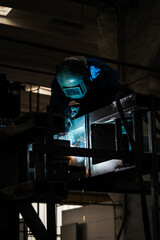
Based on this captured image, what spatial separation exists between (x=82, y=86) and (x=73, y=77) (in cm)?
9

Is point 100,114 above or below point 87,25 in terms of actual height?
below

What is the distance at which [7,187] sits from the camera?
92.4 inches

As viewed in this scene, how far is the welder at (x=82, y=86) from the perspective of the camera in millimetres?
2760

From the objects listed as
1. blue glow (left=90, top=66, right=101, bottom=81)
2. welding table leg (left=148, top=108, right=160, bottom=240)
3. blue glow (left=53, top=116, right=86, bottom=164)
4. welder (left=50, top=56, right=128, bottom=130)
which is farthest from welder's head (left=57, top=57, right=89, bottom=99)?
welding table leg (left=148, top=108, right=160, bottom=240)

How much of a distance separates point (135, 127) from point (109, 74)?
3.02ft

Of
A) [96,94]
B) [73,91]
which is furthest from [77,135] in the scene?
[96,94]

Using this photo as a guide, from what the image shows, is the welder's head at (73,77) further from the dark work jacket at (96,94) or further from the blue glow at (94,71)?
the blue glow at (94,71)

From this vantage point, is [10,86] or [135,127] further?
[10,86]

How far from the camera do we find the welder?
9.05ft

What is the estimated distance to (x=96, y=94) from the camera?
315 cm

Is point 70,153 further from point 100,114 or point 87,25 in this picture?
point 87,25

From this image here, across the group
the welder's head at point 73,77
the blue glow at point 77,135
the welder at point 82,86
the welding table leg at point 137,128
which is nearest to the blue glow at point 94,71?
the welder at point 82,86

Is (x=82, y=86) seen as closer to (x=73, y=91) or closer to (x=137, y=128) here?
(x=73, y=91)

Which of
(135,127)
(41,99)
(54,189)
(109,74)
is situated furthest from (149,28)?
(41,99)
